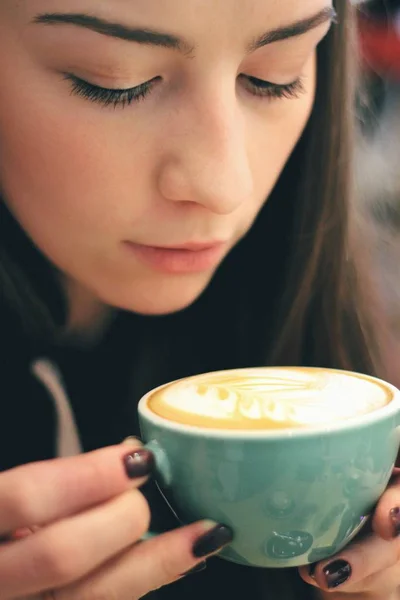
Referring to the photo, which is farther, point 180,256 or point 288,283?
point 288,283

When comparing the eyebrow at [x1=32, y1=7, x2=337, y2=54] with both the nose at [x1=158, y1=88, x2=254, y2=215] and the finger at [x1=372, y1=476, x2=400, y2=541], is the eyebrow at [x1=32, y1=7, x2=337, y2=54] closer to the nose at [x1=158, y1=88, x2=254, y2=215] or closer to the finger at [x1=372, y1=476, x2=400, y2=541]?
the nose at [x1=158, y1=88, x2=254, y2=215]

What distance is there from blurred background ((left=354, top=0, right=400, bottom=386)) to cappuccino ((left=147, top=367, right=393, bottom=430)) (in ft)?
1.63

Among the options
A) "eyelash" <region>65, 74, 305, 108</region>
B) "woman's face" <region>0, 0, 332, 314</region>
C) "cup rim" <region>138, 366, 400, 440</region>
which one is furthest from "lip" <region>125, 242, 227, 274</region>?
"cup rim" <region>138, 366, 400, 440</region>

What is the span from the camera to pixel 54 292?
0.95 m

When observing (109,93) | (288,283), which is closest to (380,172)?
(288,283)

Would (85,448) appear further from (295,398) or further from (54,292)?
(295,398)

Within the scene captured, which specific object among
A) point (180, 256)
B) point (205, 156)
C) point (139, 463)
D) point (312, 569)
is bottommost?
point (312, 569)

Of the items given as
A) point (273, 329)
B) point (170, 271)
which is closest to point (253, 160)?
point (170, 271)

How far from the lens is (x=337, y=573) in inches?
21.7

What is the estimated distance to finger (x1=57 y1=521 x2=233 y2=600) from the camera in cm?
49

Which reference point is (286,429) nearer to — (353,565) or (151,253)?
(353,565)

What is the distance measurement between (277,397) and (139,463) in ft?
0.41

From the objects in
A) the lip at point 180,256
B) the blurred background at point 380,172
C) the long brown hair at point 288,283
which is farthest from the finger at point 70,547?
the blurred background at point 380,172

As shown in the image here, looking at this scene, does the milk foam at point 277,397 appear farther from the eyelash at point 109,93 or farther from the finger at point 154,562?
the eyelash at point 109,93
